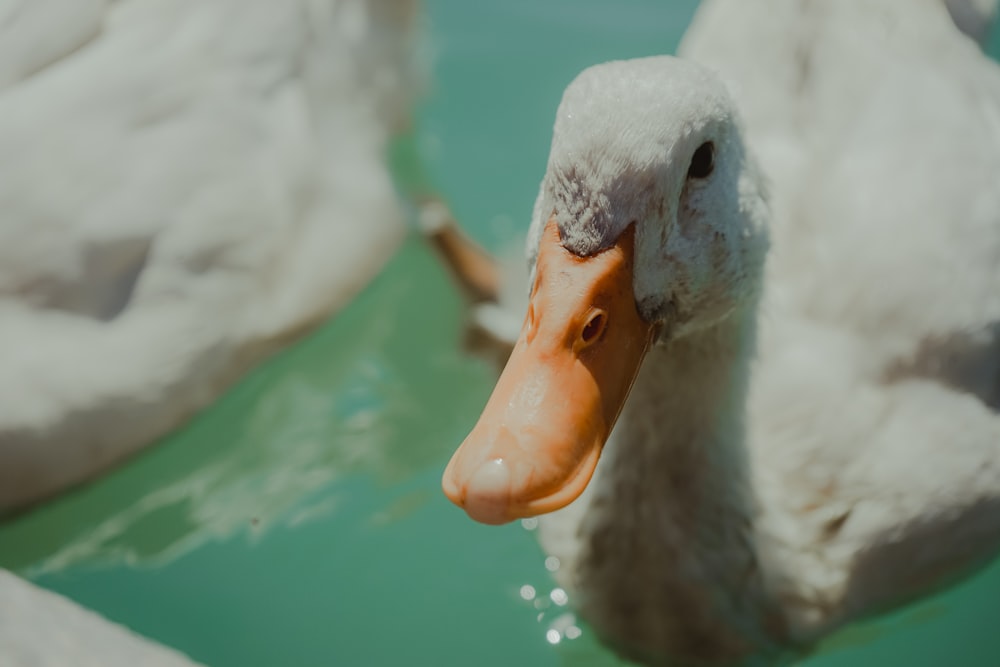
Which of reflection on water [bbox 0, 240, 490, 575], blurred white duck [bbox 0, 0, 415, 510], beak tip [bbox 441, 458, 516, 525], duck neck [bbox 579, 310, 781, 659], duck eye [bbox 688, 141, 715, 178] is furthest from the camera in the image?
reflection on water [bbox 0, 240, 490, 575]

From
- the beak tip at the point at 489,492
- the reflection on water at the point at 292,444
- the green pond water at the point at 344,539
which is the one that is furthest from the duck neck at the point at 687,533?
the reflection on water at the point at 292,444

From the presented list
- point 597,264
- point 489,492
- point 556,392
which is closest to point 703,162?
point 597,264

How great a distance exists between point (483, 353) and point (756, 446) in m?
0.87

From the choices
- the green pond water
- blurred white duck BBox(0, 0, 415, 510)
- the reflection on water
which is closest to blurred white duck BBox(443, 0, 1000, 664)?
the green pond water

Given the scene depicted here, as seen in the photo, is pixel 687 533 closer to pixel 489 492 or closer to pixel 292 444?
pixel 489 492

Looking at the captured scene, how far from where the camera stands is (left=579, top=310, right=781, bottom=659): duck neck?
1.70 metres

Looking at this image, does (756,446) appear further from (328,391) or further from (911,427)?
(328,391)

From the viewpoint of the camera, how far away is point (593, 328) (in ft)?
4.40

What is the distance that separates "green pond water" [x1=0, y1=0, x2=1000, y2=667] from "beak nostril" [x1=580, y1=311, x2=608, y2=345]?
0.74m

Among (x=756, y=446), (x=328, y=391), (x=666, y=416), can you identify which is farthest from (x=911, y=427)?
(x=328, y=391)

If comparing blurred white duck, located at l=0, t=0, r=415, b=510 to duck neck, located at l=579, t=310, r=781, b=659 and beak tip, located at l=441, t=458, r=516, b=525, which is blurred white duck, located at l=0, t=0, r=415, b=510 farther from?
beak tip, located at l=441, t=458, r=516, b=525

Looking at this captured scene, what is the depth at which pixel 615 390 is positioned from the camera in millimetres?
1369

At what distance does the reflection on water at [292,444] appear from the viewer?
2.18 meters

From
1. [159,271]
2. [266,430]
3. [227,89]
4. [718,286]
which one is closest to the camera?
[718,286]
